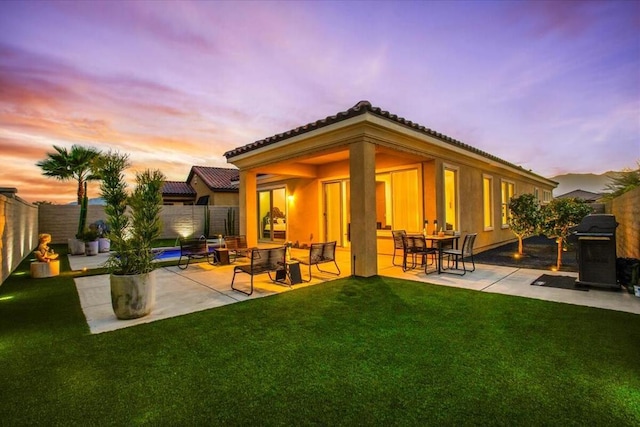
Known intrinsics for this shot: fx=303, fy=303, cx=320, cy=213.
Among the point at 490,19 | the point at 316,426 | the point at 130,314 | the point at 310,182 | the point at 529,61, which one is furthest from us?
the point at 310,182

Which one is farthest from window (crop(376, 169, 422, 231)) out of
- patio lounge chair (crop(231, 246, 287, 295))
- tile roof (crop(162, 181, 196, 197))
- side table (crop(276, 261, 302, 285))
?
tile roof (crop(162, 181, 196, 197))

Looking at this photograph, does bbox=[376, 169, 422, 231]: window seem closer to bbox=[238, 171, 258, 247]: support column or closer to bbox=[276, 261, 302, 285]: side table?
bbox=[238, 171, 258, 247]: support column

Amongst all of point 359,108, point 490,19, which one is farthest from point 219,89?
point 490,19

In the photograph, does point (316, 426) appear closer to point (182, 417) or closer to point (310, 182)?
point (182, 417)

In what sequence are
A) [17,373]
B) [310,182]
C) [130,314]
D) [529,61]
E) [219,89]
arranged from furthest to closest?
[310,182] → [219,89] → [529,61] → [130,314] → [17,373]

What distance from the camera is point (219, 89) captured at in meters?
10.7

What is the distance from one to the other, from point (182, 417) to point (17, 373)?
1980 mm

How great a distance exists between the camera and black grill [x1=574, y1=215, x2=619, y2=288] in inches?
213

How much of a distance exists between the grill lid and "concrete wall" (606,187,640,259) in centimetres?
67

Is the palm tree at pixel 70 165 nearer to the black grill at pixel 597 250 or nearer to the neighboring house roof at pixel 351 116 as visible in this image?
the neighboring house roof at pixel 351 116

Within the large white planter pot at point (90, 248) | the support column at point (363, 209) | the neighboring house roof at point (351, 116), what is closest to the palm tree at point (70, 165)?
the large white planter pot at point (90, 248)

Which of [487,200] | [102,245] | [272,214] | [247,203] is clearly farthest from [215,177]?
[487,200]

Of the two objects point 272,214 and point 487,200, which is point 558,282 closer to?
point 487,200

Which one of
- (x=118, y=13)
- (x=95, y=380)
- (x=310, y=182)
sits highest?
(x=118, y=13)
